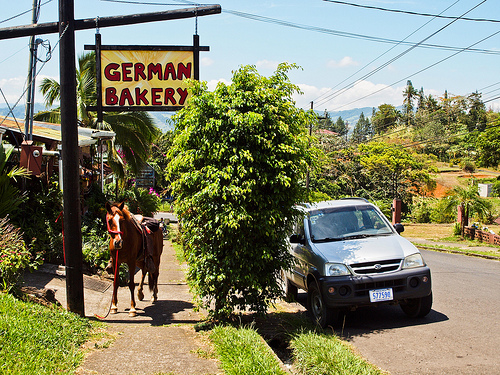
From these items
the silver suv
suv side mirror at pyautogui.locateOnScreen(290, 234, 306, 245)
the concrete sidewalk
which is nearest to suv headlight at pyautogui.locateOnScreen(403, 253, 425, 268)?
the silver suv

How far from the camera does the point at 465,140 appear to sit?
101812 millimetres

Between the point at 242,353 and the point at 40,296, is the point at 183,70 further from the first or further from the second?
the point at 242,353

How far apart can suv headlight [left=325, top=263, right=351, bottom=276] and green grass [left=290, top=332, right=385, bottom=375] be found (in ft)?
4.67

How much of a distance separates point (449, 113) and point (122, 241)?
423ft

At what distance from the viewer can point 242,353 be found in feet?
18.1

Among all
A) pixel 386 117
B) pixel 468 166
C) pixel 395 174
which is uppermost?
pixel 386 117

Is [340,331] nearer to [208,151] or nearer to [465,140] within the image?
[208,151]

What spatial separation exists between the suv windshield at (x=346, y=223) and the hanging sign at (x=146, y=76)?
3324mm

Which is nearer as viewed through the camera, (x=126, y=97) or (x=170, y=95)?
(x=126, y=97)

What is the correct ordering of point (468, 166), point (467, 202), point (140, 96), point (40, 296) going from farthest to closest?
point (468, 166), point (467, 202), point (140, 96), point (40, 296)

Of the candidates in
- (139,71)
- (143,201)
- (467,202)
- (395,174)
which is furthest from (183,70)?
(395,174)

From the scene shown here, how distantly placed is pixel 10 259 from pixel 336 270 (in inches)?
192

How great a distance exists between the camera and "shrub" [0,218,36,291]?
6.95 metres

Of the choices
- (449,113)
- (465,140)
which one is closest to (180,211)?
(465,140)
